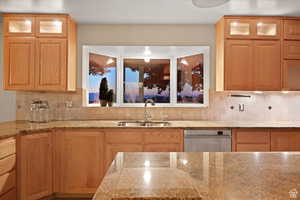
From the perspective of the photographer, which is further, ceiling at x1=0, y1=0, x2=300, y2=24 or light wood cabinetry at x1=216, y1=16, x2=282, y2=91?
light wood cabinetry at x1=216, y1=16, x2=282, y2=91

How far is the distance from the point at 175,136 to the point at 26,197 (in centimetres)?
183

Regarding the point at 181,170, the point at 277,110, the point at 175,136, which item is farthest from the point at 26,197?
the point at 277,110

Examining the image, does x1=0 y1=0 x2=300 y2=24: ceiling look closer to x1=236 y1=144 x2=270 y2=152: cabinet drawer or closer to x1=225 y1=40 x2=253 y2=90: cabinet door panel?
x1=225 y1=40 x2=253 y2=90: cabinet door panel

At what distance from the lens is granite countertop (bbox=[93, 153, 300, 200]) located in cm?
92

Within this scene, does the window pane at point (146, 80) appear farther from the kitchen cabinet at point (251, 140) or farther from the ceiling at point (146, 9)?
the kitchen cabinet at point (251, 140)

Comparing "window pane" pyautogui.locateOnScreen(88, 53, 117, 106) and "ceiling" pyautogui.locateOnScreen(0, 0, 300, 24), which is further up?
"ceiling" pyautogui.locateOnScreen(0, 0, 300, 24)

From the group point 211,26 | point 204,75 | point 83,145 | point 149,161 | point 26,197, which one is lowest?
point 26,197

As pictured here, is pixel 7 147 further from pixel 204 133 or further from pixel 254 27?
pixel 254 27

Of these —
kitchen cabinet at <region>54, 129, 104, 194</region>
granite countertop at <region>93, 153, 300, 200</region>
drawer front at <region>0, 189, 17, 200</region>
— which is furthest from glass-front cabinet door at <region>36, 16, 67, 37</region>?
granite countertop at <region>93, 153, 300, 200</region>

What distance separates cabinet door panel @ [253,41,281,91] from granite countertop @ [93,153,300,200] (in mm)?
2072

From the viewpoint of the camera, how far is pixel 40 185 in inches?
118

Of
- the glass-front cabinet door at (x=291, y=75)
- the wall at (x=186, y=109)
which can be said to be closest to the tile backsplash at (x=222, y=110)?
the wall at (x=186, y=109)

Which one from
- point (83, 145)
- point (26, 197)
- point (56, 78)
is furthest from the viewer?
point (56, 78)

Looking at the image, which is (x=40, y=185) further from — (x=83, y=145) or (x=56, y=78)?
(x=56, y=78)
